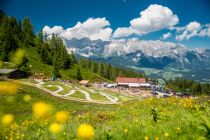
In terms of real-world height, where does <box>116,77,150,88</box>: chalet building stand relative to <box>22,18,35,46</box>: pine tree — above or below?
below

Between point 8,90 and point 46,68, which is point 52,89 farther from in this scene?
point 8,90

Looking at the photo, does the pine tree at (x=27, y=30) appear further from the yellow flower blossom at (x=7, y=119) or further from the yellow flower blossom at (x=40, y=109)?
the yellow flower blossom at (x=40, y=109)

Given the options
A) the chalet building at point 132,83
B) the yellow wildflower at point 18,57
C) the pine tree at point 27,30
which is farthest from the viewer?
the chalet building at point 132,83

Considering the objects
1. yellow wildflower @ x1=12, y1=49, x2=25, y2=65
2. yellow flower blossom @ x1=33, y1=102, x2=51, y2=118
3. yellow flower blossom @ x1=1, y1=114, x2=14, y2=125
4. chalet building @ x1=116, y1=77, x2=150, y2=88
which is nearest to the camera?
yellow flower blossom @ x1=33, y1=102, x2=51, y2=118

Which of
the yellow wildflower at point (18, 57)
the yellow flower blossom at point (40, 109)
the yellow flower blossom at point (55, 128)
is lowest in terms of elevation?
the yellow flower blossom at point (55, 128)

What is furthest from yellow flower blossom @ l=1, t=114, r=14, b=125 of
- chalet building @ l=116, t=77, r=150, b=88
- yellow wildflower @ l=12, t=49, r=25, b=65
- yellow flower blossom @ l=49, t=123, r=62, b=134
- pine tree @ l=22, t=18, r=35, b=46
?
chalet building @ l=116, t=77, r=150, b=88

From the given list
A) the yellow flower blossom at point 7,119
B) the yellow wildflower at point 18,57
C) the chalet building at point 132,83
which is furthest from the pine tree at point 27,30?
the yellow wildflower at point 18,57

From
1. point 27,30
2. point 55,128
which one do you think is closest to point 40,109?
point 55,128

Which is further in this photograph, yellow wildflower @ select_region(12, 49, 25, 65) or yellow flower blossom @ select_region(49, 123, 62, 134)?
yellow flower blossom @ select_region(49, 123, 62, 134)

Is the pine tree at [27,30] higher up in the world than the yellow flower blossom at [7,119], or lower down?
higher up

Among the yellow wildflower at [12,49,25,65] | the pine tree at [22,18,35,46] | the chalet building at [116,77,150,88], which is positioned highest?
the pine tree at [22,18,35,46]

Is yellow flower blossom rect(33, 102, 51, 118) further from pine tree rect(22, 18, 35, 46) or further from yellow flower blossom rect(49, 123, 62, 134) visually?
pine tree rect(22, 18, 35, 46)

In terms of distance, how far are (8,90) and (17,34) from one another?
182886 mm

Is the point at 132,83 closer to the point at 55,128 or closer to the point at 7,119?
the point at 55,128
